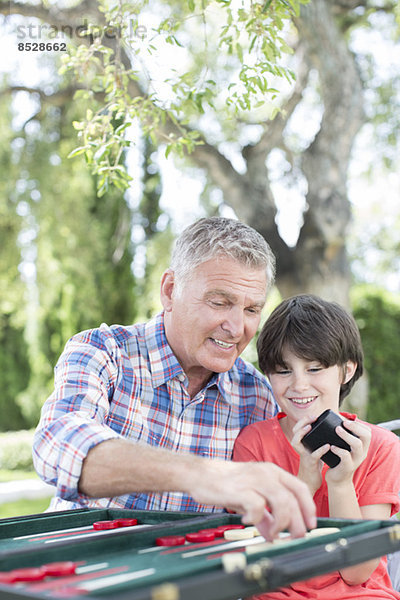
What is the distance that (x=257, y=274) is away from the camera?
268cm

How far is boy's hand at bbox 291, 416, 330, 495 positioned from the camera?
2.25 m

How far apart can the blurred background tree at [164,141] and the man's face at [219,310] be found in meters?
0.97

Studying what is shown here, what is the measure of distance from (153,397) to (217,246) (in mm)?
645

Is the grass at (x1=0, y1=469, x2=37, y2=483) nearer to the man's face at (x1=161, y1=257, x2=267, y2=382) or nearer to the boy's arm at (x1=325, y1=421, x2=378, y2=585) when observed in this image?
the man's face at (x1=161, y1=257, x2=267, y2=382)

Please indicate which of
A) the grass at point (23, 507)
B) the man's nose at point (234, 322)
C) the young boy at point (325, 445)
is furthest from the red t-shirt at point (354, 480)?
the grass at point (23, 507)

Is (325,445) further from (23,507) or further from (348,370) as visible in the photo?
(23,507)

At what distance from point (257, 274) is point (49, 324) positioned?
12851 millimetres

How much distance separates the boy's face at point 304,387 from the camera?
102 inches

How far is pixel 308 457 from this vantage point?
90.6 inches

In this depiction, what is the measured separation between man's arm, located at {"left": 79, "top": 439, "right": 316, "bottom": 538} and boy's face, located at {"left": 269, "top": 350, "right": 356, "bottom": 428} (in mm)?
942

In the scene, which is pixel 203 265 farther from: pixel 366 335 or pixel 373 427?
pixel 366 335

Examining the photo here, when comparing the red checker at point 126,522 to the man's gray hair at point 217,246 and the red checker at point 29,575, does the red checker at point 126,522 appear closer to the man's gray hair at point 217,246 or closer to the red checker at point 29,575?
the red checker at point 29,575

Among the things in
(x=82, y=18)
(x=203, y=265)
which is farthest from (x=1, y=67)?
(x=203, y=265)

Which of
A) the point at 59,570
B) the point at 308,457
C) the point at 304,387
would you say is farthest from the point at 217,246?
the point at 59,570
